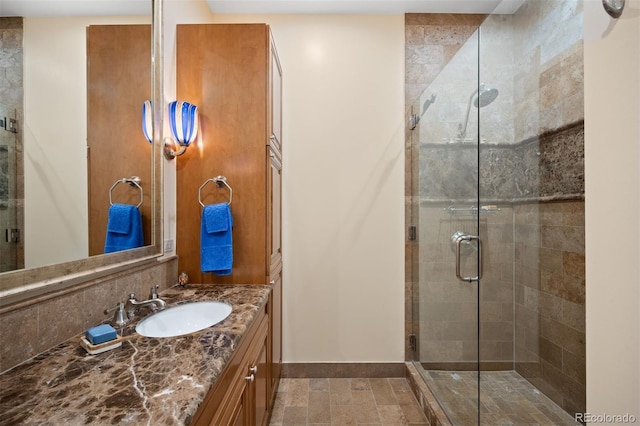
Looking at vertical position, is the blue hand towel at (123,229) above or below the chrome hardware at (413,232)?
above

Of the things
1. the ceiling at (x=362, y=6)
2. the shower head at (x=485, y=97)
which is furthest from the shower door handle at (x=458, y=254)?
the ceiling at (x=362, y=6)

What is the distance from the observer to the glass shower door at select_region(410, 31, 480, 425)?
1829 millimetres

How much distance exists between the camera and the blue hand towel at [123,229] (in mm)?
1188

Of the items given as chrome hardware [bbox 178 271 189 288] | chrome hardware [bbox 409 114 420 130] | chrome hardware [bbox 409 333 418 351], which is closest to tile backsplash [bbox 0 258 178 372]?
chrome hardware [bbox 178 271 189 288]

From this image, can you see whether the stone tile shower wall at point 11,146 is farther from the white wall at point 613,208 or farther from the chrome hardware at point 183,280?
the white wall at point 613,208

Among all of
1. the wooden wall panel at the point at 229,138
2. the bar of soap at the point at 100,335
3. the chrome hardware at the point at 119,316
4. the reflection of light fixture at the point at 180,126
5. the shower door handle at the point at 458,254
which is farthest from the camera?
the shower door handle at the point at 458,254

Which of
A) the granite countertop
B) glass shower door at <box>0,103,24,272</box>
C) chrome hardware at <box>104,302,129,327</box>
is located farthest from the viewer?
chrome hardware at <box>104,302,129,327</box>

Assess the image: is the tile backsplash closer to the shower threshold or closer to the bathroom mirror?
the bathroom mirror

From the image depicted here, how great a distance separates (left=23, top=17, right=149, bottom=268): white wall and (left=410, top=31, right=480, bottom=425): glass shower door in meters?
2.05

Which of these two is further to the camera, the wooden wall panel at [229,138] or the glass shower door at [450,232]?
the glass shower door at [450,232]

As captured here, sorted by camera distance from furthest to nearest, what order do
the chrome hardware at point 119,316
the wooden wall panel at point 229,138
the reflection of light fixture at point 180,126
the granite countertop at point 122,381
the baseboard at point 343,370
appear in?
the baseboard at point 343,370, the wooden wall panel at point 229,138, the reflection of light fixture at point 180,126, the chrome hardware at point 119,316, the granite countertop at point 122,381

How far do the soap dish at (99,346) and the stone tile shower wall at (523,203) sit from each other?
1940 millimetres

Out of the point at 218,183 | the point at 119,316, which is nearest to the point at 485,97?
the point at 218,183

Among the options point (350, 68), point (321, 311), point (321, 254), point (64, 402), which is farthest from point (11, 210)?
point (350, 68)
